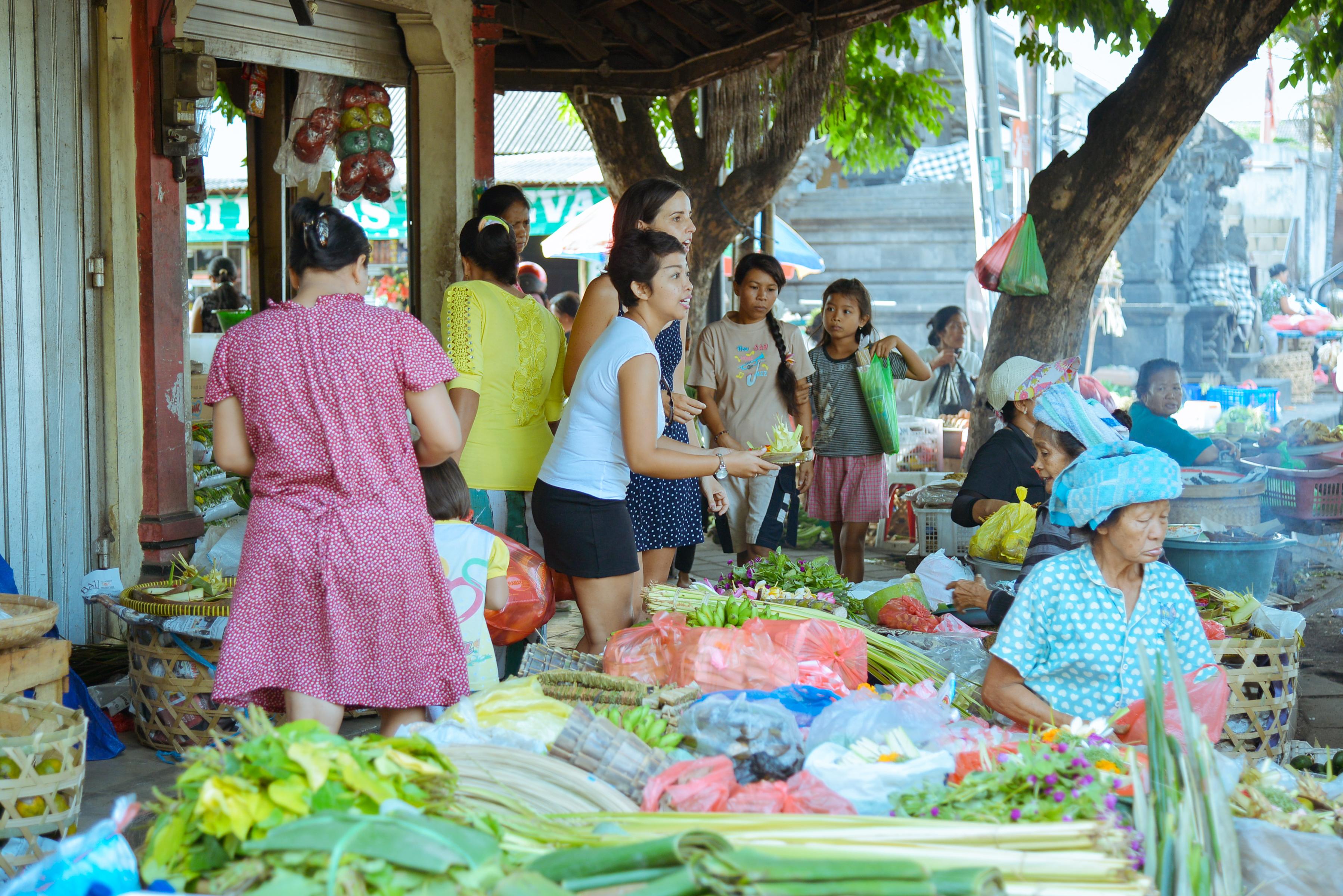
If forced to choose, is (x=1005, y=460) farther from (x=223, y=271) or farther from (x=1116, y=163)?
(x=223, y=271)

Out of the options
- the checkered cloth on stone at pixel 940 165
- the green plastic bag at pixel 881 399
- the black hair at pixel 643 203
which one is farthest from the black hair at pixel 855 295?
the checkered cloth on stone at pixel 940 165

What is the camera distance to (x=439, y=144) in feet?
20.8

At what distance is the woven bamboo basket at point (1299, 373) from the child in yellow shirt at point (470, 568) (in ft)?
58.7

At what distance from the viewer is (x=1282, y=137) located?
28.1 m

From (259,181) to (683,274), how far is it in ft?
20.6

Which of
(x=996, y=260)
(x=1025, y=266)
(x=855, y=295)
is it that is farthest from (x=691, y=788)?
(x=996, y=260)

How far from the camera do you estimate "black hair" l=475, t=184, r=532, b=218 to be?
15.2ft

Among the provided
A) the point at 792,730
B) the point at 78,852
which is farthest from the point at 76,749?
the point at 792,730

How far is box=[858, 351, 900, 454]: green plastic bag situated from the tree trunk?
742 millimetres

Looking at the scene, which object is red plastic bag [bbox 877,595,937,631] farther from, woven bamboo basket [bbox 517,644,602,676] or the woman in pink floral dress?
the woman in pink floral dress

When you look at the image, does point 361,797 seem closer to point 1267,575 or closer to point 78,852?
point 78,852

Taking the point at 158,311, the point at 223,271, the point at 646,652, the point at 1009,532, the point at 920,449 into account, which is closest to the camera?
the point at 646,652

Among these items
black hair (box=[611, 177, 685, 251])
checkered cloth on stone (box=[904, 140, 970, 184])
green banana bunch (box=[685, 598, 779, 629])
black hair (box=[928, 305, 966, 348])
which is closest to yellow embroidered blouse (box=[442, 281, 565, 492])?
black hair (box=[611, 177, 685, 251])

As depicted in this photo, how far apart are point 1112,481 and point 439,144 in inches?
178
